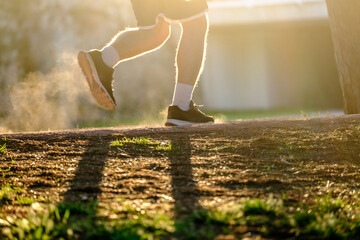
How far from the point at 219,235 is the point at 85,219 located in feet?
1.61

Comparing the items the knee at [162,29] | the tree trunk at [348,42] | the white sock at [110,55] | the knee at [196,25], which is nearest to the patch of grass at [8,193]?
the white sock at [110,55]

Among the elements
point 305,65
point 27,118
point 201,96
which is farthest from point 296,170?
point 305,65

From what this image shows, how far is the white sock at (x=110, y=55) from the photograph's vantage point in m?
3.30

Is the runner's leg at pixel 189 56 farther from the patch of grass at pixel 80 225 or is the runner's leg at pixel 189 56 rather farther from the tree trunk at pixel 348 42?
the patch of grass at pixel 80 225

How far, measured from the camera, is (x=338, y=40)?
486cm

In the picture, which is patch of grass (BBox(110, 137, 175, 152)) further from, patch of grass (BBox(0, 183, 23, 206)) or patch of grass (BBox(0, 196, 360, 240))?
patch of grass (BBox(0, 196, 360, 240))

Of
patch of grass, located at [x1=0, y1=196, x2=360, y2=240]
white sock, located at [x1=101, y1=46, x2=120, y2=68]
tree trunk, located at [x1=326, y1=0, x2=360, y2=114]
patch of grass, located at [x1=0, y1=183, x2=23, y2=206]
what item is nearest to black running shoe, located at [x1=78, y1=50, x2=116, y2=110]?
white sock, located at [x1=101, y1=46, x2=120, y2=68]

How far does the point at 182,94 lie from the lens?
3.73 meters

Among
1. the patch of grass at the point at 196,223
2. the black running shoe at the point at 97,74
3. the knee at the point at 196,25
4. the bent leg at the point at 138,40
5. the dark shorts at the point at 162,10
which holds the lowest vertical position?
the patch of grass at the point at 196,223

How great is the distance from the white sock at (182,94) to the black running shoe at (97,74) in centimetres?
59

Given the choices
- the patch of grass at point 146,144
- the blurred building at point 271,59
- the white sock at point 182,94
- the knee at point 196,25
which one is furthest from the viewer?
the blurred building at point 271,59

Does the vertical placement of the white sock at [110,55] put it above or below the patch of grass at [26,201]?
above

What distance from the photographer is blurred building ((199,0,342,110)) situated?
37.7ft

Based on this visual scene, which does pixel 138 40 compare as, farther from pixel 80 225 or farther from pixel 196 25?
pixel 80 225
